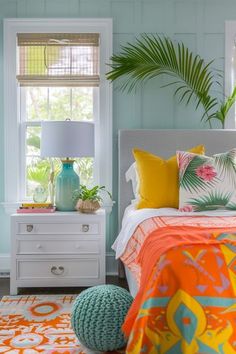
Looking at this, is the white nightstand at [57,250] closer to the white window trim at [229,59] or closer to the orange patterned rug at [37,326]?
the orange patterned rug at [37,326]

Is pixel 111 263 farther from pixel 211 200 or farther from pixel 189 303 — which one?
pixel 189 303

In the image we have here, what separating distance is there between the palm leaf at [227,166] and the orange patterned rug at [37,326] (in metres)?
1.43

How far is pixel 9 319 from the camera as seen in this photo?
2586 mm

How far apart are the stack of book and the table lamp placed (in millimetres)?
122

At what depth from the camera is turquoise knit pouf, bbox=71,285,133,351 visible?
205 cm

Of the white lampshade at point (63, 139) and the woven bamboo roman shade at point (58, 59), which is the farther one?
the woven bamboo roman shade at point (58, 59)

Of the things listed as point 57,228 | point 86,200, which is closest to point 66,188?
point 86,200

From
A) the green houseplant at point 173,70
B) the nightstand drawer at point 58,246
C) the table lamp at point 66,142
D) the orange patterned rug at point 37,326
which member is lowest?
the orange patterned rug at point 37,326

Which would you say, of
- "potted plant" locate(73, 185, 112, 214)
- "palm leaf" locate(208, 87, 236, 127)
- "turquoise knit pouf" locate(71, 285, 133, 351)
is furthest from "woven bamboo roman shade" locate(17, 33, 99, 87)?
"turquoise knit pouf" locate(71, 285, 133, 351)

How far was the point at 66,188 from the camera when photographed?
10.9 ft

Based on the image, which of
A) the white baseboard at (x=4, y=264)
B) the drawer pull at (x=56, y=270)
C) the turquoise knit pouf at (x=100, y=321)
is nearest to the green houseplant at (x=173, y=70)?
the drawer pull at (x=56, y=270)

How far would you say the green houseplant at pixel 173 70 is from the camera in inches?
139

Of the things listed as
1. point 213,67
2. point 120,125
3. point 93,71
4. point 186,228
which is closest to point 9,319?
point 186,228

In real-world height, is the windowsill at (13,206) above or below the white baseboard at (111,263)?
above
